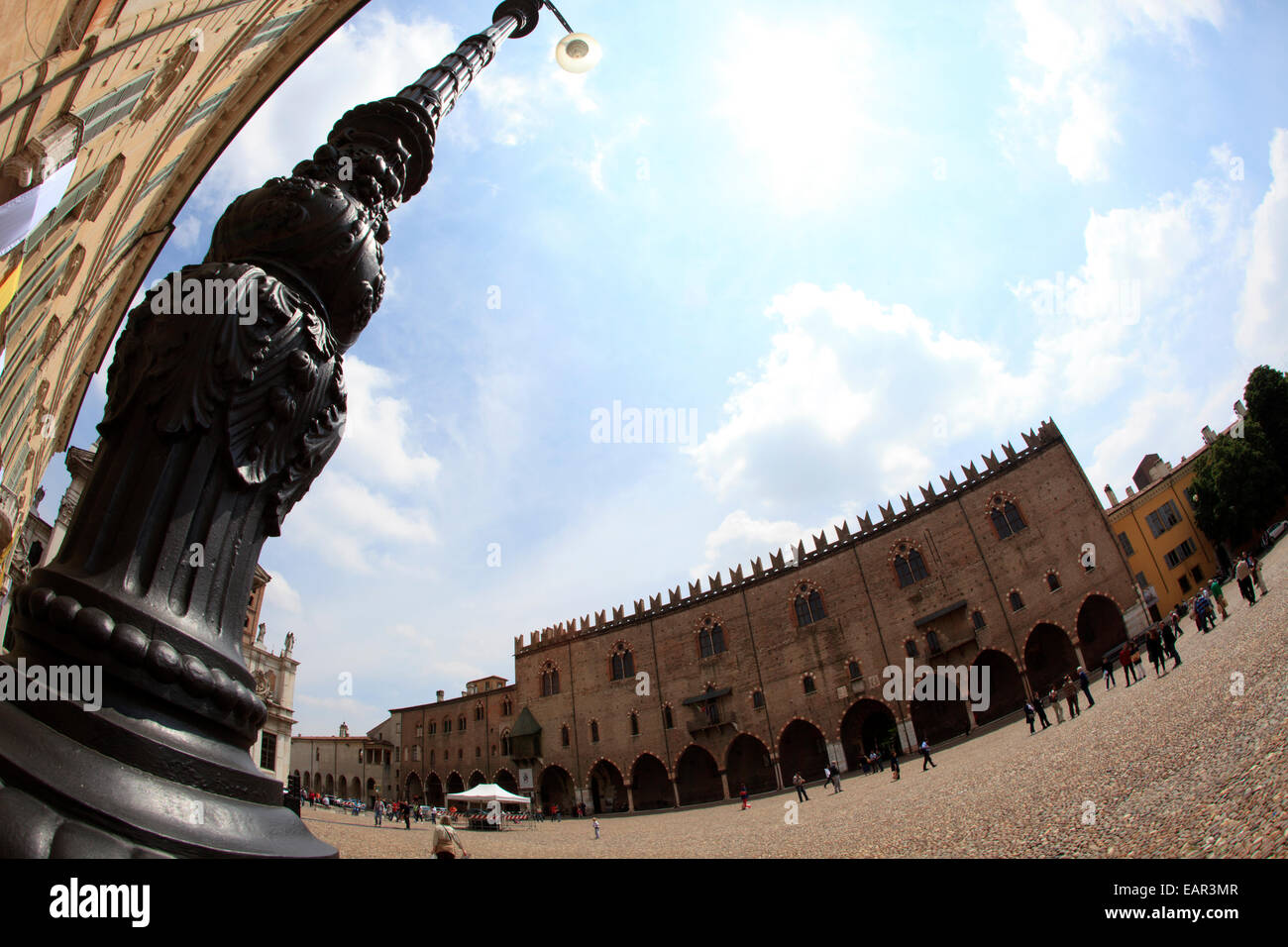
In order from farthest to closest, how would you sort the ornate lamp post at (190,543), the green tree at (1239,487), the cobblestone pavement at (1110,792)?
the green tree at (1239,487) < the cobblestone pavement at (1110,792) < the ornate lamp post at (190,543)

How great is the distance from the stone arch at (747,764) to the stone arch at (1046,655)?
14.2 metres

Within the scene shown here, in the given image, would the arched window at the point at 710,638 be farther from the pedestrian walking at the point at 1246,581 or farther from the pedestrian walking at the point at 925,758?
the pedestrian walking at the point at 1246,581

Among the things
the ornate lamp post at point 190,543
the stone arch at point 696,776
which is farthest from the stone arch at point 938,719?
the ornate lamp post at point 190,543

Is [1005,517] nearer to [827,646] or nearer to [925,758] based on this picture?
[827,646]

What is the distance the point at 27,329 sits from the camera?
9625 millimetres

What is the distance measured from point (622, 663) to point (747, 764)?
10.0m

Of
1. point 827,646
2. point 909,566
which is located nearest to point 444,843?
point 827,646

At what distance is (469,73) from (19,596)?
4.75 meters

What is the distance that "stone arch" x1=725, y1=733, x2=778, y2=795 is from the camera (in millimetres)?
31828

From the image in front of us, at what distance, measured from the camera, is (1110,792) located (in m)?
7.06

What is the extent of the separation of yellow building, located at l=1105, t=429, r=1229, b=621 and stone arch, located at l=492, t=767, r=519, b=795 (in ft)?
148

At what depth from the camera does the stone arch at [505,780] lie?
41844 mm

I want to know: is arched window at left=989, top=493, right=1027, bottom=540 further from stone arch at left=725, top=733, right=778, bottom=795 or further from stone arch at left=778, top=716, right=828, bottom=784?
stone arch at left=725, top=733, right=778, bottom=795
